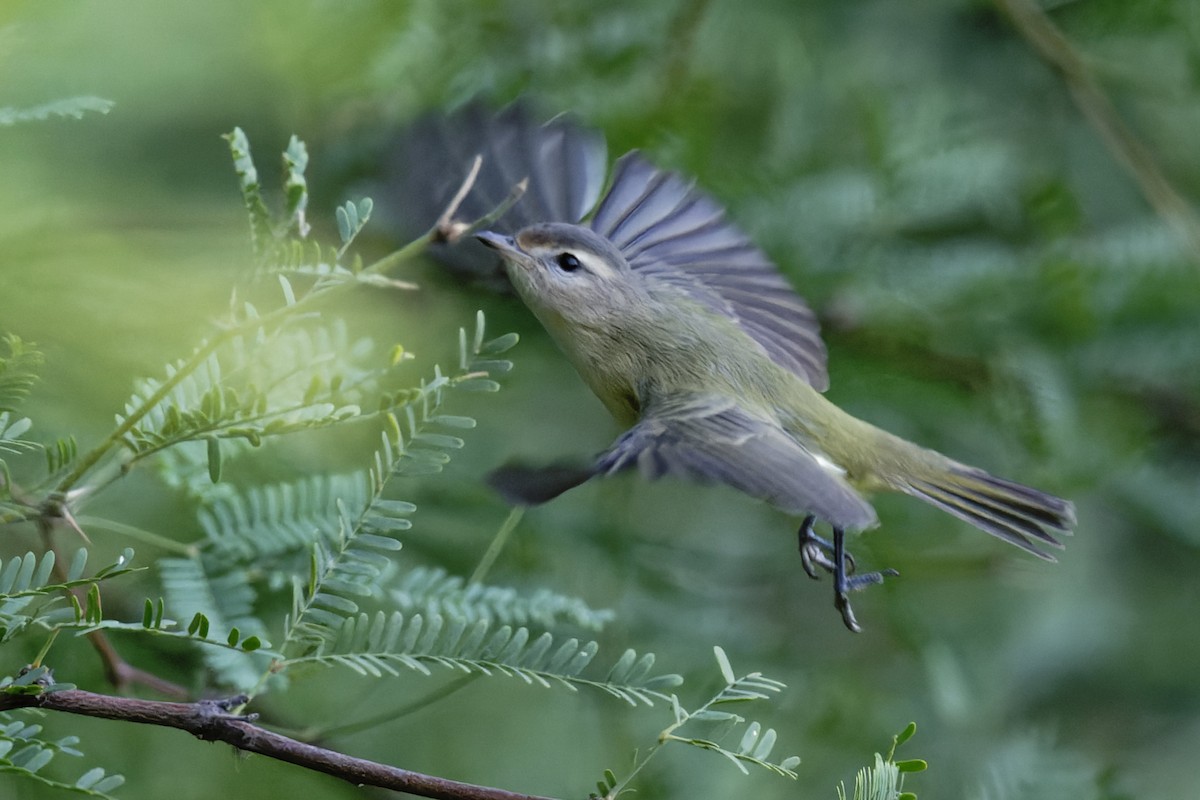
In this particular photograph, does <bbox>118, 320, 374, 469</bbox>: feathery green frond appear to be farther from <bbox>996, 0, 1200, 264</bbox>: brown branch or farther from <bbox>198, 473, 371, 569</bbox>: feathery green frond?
<bbox>996, 0, 1200, 264</bbox>: brown branch

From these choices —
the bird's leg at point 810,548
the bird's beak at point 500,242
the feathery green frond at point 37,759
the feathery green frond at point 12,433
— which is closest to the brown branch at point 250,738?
the feathery green frond at point 37,759

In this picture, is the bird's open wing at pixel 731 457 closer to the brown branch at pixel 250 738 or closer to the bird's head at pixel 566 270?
the bird's head at pixel 566 270

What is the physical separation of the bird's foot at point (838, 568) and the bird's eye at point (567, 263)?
46 cm

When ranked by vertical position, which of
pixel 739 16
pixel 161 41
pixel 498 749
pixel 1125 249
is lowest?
pixel 498 749

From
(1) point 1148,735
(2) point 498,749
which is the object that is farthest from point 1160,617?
(2) point 498,749

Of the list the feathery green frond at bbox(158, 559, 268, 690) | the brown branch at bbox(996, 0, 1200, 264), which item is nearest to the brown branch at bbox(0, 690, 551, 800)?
the feathery green frond at bbox(158, 559, 268, 690)

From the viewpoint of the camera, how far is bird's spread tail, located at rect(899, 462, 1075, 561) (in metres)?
1.66

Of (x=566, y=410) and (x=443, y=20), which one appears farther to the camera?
(x=566, y=410)

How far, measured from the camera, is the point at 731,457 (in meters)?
1.32

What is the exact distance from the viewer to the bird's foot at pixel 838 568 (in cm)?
147

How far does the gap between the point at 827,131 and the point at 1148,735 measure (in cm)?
183

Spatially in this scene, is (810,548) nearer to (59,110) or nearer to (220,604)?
(220,604)

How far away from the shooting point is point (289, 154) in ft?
3.05

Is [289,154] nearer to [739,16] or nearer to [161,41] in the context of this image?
[161,41]
